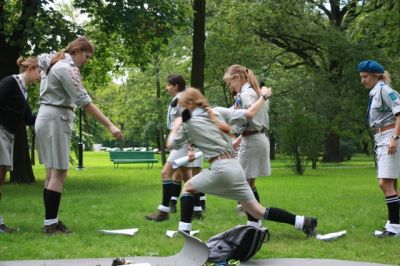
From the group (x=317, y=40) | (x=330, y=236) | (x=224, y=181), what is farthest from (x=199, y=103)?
(x=317, y=40)

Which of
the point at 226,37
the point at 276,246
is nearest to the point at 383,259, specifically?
the point at 276,246

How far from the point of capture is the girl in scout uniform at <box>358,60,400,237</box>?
7.04 m

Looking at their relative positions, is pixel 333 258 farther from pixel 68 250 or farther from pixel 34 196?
pixel 34 196

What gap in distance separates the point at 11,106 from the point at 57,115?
73 cm

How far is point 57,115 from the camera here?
7000 mm

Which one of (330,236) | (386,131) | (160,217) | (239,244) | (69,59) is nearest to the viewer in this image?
(239,244)

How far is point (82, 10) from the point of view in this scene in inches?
672

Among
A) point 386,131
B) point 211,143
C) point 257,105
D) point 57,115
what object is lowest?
point 211,143

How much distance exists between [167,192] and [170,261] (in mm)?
3187

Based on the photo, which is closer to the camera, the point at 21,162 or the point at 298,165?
the point at 21,162

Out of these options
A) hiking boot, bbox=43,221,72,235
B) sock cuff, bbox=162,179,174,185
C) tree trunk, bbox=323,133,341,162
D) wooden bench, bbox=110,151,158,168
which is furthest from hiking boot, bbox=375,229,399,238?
tree trunk, bbox=323,133,341,162

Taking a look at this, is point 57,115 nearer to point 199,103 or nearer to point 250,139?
point 199,103

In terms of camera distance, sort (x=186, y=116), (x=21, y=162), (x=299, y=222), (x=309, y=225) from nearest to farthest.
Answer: (x=186, y=116)
(x=299, y=222)
(x=309, y=225)
(x=21, y=162)

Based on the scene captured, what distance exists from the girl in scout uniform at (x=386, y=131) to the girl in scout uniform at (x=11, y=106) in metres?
4.28
